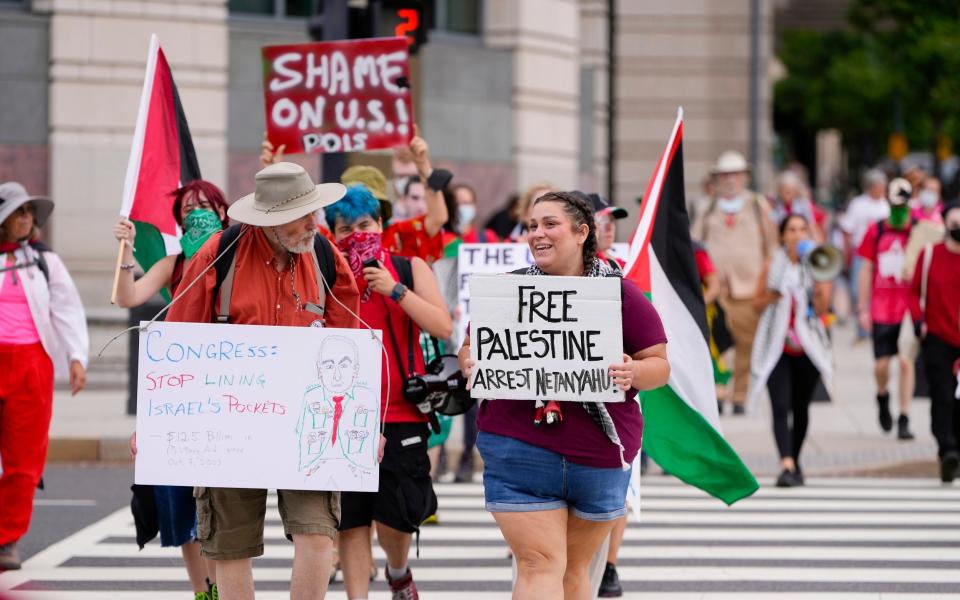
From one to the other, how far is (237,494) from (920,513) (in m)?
6.30

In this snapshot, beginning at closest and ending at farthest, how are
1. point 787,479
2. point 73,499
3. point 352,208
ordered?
point 352,208 → point 73,499 → point 787,479

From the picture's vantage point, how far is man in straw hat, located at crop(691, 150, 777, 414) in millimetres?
16562

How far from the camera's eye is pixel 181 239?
744 centimetres

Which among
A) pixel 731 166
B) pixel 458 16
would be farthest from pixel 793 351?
pixel 458 16

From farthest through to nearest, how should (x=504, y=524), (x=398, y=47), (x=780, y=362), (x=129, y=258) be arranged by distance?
1. (x=780, y=362)
2. (x=398, y=47)
3. (x=129, y=258)
4. (x=504, y=524)

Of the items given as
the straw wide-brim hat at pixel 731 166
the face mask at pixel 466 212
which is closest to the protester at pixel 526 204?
the face mask at pixel 466 212

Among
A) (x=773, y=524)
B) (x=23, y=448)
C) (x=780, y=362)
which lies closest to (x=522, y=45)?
(x=780, y=362)

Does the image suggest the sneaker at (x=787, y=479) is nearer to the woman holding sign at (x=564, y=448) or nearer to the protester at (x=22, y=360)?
the protester at (x=22, y=360)

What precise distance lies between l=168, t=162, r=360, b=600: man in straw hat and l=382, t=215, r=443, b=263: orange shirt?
8.30ft

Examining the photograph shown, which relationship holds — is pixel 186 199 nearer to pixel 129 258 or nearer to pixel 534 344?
pixel 129 258

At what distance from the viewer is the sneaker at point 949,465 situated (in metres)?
12.2

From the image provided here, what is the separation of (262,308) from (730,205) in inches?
432

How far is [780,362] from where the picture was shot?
1223cm

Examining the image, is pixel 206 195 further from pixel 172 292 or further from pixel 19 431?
pixel 19 431
